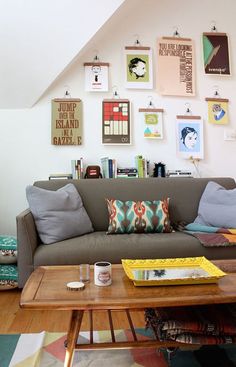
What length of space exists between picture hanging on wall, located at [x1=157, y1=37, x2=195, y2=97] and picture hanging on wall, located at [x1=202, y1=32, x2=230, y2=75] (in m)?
0.14

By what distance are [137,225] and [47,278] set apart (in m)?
1.06

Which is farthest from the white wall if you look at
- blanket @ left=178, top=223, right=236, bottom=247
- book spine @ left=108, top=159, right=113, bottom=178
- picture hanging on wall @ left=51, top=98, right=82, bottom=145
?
blanket @ left=178, top=223, right=236, bottom=247

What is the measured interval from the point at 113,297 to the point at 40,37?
2160 millimetres

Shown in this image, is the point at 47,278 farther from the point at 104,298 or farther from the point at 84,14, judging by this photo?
the point at 84,14

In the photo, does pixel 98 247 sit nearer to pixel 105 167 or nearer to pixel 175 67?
pixel 105 167

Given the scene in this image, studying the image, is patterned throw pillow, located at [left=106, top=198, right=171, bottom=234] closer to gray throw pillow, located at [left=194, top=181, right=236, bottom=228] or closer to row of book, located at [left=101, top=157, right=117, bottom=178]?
gray throw pillow, located at [left=194, top=181, right=236, bottom=228]

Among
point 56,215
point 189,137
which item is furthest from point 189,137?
point 56,215

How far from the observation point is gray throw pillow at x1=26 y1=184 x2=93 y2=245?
2.27 metres

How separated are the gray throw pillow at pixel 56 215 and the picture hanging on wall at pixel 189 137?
1.19 m

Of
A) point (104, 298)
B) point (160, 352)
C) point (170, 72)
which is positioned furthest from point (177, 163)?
point (104, 298)

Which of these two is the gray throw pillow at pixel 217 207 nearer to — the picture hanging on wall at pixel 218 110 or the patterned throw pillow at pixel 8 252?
the picture hanging on wall at pixel 218 110

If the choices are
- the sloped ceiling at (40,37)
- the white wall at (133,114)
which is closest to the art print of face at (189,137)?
the white wall at (133,114)

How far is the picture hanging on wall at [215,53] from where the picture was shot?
10.3 feet

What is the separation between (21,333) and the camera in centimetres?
177
